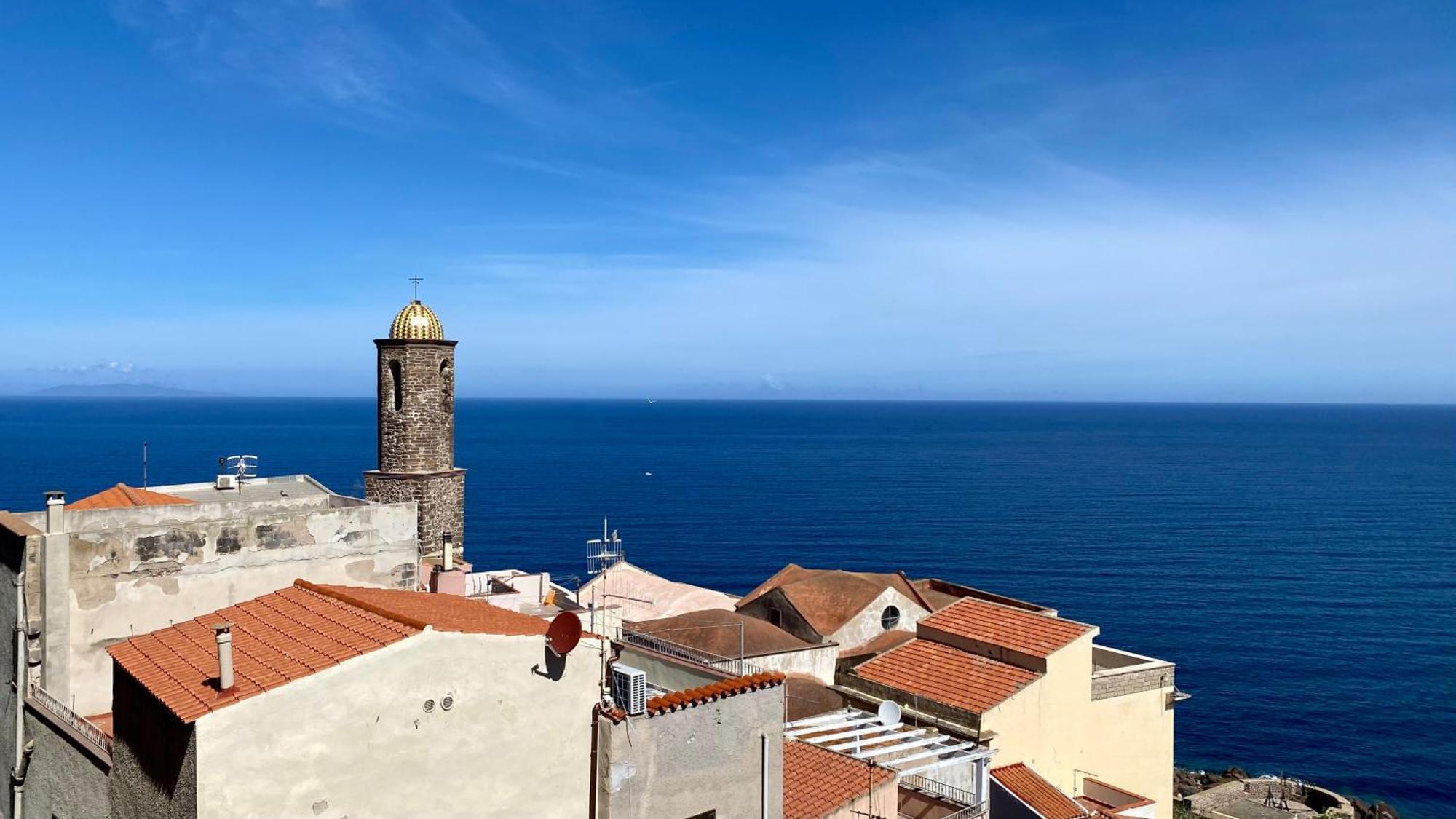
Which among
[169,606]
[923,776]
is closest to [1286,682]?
[923,776]

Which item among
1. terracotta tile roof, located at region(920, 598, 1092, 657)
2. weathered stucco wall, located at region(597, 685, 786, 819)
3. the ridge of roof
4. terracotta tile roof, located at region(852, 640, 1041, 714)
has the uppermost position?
the ridge of roof

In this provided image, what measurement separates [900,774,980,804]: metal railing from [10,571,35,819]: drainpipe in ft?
46.3

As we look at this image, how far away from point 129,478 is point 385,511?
120m

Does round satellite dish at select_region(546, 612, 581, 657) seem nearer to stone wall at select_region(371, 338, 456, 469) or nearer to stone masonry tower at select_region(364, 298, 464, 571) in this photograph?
stone masonry tower at select_region(364, 298, 464, 571)

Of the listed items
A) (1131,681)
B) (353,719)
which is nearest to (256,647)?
(353,719)

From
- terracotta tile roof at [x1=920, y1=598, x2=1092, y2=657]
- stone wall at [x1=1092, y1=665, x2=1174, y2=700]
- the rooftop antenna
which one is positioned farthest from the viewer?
stone wall at [x1=1092, y1=665, x2=1174, y2=700]

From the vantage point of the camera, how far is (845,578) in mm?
31812

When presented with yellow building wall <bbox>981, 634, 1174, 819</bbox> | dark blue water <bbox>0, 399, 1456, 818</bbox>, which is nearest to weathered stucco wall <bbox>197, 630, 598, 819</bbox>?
yellow building wall <bbox>981, 634, 1174, 819</bbox>

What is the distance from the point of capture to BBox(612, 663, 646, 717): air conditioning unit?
12844mm

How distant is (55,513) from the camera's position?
15891mm

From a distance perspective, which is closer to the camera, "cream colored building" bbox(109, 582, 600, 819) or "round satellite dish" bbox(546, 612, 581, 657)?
"cream colored building" bbox(109, 582, 600, 819)

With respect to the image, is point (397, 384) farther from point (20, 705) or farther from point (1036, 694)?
point (1036, 694)

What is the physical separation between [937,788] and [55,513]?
15241mm

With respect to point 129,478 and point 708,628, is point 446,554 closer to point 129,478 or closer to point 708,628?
point 708,628
